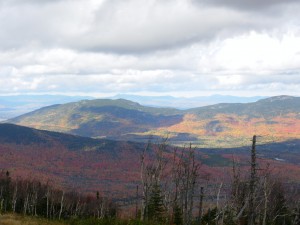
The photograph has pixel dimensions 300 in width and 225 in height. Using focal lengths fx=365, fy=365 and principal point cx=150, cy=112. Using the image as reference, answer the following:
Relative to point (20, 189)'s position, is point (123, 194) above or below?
below

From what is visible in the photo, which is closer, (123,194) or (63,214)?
(63,214)

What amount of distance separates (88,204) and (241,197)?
235 feet

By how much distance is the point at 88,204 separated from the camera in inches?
4254

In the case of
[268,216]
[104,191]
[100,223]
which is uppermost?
[100,223]

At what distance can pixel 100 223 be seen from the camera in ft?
77.9

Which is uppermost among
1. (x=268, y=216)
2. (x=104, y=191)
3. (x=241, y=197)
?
(x=241, y=197)

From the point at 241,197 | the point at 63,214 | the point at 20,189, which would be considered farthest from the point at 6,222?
the point at 20,189

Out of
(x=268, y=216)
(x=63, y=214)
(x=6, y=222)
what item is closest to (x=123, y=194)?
(x=63, y=214)

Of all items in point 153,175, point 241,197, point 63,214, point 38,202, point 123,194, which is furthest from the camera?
point 123,194

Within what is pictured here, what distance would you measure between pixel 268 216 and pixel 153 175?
24.1m

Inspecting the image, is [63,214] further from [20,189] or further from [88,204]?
[20,189]

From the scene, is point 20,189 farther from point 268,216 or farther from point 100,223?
point 100,223

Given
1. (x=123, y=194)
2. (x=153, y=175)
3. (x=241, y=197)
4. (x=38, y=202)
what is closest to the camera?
(x=241, y=197)

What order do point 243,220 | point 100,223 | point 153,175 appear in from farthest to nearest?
point 243,220
point 153,175
point 100,223
